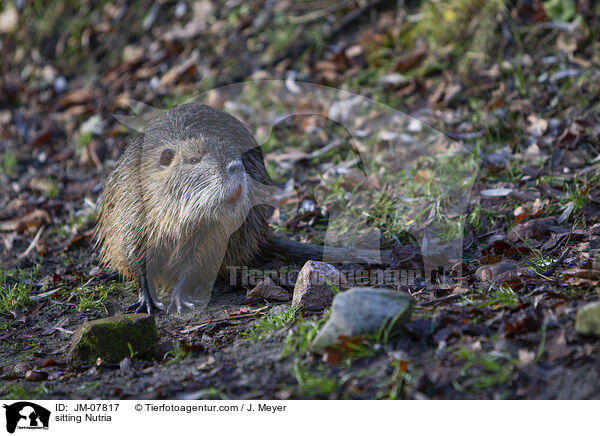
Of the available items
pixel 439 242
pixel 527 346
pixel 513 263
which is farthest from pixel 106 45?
pixel 527 346

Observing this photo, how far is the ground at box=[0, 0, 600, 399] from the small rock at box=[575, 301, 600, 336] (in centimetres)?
4

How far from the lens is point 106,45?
8.47 metres

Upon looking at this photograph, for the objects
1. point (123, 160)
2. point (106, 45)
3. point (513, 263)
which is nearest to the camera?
point (513, 263)

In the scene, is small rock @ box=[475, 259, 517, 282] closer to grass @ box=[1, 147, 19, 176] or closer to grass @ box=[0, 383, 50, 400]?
grass @ box=[0, 383, 50, 400]

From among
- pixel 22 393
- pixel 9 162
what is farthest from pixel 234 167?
pixel 9 162

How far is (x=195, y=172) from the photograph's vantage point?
3824mm

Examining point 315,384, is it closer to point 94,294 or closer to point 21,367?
point 21,367

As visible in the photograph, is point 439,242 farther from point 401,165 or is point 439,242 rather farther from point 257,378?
point 257,378

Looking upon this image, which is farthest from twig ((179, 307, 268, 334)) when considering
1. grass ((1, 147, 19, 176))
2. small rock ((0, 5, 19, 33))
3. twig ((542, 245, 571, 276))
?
small rock ((0, 5, 19, 33))

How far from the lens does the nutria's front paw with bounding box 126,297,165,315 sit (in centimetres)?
413

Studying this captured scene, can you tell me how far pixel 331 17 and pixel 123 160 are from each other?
411cm

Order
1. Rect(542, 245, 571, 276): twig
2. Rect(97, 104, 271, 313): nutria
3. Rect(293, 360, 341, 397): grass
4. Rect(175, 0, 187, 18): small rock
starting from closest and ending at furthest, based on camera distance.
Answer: Rect(293, 360, 341, 397): grass
Rect(542, 245, 571, 276): twig
Rect(97, 104, 271, 313): nutria
Rect(175, 0, 187, 18): small rock

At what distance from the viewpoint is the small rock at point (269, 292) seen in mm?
4042
